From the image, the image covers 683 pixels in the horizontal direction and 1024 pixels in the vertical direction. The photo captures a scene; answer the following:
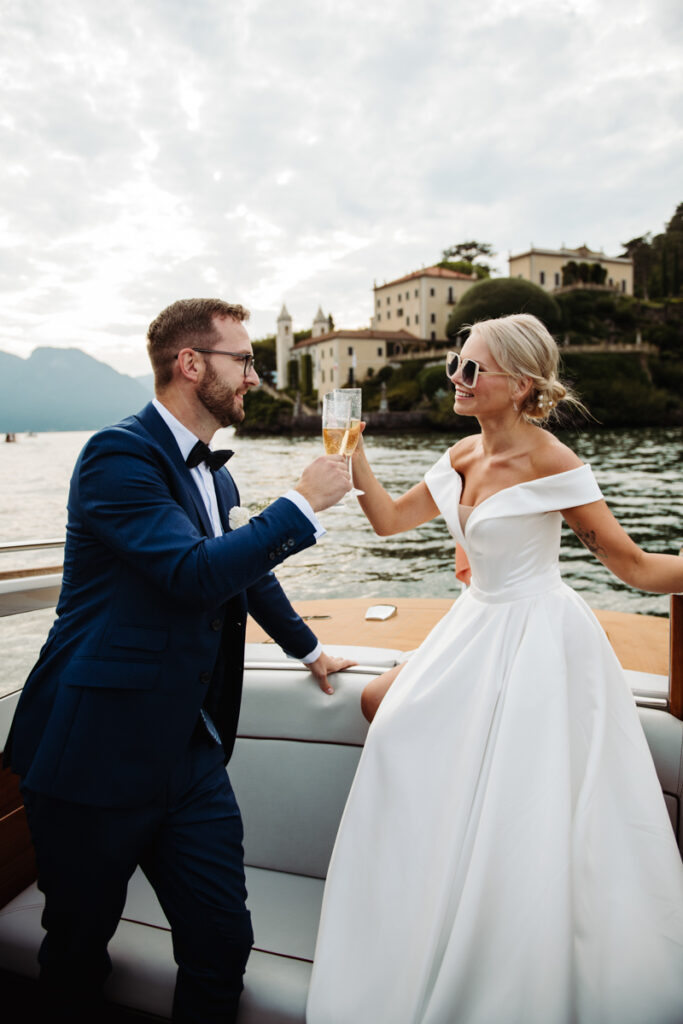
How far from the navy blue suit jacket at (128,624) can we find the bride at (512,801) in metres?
0.52

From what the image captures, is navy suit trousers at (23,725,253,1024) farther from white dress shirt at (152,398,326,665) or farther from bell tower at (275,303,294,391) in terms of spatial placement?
bell tower at (275,303,294,391)

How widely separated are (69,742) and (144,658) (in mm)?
203

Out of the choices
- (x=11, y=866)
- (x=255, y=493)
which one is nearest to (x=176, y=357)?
(x=11, y=866)

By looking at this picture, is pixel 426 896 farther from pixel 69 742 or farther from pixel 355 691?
pixel 69 742

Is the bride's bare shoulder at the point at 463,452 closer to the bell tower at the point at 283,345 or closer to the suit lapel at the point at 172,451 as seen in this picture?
the suit lapel at the point at 172,451

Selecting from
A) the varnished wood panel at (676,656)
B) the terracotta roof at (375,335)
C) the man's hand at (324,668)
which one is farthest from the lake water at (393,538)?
the terracotta roof at (375,335)

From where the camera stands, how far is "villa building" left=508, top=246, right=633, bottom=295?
187 feet

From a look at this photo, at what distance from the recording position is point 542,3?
18.2ft

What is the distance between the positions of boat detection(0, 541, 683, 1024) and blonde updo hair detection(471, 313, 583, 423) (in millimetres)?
578

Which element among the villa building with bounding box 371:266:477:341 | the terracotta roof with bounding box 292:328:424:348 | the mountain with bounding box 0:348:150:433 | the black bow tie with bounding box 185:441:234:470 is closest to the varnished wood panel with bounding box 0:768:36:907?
the black bow tie with bounding box 185:441:234:470

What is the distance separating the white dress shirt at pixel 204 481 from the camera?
123 cm

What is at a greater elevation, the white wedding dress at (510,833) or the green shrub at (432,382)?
the green shrub at (432,382)

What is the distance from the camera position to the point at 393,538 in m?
14.4

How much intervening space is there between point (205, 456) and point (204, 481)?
0.26 feet
